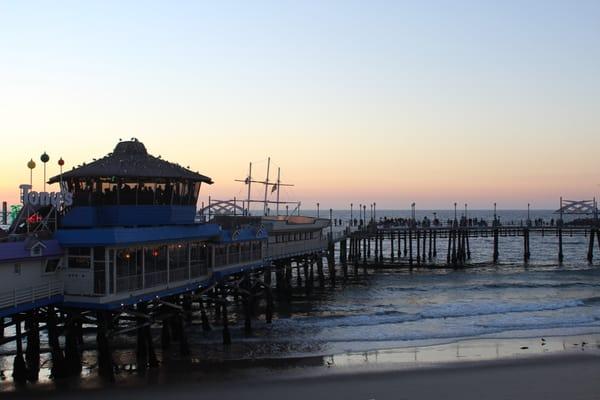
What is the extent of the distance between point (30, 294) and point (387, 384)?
13388 millimetres

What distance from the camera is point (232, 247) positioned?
32.2 meters

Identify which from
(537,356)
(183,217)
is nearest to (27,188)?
(183,217)

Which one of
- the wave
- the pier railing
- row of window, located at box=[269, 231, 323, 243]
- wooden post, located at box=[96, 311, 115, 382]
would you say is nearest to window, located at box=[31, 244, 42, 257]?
the pier railing

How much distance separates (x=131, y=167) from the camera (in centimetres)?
2511

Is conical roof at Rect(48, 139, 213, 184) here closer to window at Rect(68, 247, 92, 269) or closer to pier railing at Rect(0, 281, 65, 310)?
window at Rect(68, 247, 92, 269)

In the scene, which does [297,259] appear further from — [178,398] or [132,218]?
[178,398]

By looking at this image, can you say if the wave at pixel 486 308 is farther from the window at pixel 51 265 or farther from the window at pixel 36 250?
the window at pixel 36 250

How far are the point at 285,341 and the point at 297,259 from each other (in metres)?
20.2

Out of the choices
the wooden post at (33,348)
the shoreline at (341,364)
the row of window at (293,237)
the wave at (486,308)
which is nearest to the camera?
the shoreline at (341,364)

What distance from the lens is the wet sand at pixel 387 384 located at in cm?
2067

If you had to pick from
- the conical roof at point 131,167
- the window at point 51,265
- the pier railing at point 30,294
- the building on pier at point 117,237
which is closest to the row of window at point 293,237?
the building on pier at point 117,237

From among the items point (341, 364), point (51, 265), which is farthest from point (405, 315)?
point (51, 265)

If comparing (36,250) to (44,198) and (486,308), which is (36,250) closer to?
(44,198)

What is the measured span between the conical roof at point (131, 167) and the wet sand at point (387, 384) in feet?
27.9
